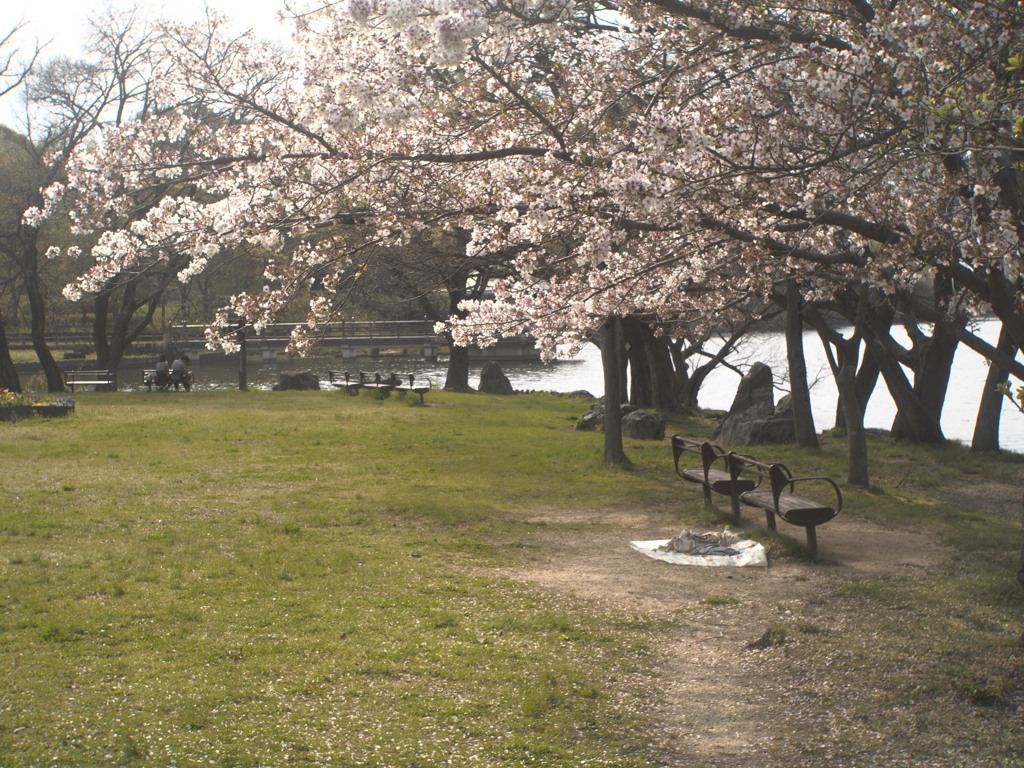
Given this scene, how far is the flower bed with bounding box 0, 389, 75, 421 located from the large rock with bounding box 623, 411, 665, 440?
1052cm

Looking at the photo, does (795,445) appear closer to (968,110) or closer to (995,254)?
(995,254)

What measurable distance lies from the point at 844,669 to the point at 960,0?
3.84 metres

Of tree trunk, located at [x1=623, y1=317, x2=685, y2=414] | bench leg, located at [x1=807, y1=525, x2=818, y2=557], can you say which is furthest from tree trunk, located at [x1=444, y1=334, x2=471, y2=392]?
bench leg, located at [x1=807, y1=525, x2=818, y2=557]

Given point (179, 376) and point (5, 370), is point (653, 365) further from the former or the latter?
point (5, 370)

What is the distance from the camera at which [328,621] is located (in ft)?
20.6

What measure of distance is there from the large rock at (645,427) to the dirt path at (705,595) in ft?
24.7

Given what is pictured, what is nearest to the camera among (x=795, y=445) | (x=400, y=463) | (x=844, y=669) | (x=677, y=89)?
(x=844, y=669)

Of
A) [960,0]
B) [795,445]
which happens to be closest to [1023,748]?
[960,0]

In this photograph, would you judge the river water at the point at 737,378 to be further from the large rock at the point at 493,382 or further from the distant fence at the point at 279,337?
→ the large rock at the point at 493,382

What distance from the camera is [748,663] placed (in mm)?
5703

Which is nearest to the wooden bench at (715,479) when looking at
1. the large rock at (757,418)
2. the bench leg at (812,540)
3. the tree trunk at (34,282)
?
the bench leg at (812,540)

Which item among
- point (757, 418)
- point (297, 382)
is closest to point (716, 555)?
point (757, 418)

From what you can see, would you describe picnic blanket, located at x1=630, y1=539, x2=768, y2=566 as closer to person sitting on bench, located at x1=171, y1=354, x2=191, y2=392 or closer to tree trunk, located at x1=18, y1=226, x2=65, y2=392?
person sitting on bench, located at x1=171, y1=354, x2=191, y2=392

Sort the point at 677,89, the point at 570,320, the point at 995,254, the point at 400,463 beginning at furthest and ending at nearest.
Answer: the point at 400,463, the point at 570,320, the point at 677,89, the point at 995,254
